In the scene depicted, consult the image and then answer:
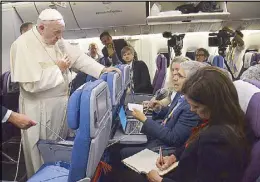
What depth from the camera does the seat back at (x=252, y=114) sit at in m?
1.07

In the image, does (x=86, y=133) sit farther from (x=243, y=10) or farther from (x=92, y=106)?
(x=243, y=10)

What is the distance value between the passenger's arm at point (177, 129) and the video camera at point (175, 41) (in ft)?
9.02

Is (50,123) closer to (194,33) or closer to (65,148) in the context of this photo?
(65,148)

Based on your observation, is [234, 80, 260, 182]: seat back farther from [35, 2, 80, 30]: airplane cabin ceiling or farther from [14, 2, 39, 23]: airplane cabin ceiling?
→ [14, 2, 39, 23]: airplane cabin ceiling

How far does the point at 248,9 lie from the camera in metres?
4.53

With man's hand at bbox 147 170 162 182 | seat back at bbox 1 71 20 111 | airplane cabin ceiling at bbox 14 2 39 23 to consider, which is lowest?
man's hand at bbox 147 170 162 182

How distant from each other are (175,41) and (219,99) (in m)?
3.49

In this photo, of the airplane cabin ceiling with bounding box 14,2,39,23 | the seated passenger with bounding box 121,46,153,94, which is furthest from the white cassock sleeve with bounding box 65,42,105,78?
the airplane cabin ceiling with bounding box 14,2,39,23

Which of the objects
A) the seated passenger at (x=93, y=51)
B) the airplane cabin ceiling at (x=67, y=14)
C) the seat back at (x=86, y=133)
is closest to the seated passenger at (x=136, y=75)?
the seated passenger at (x=93, y=51)

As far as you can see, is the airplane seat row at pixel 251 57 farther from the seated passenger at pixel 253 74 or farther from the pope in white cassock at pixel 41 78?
the pope in white cassock at pixel 41 78

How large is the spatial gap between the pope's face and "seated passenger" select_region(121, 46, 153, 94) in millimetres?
1488

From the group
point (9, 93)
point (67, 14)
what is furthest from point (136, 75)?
point (67, 14)

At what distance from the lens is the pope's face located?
2.37 m

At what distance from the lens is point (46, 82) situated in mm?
2352
